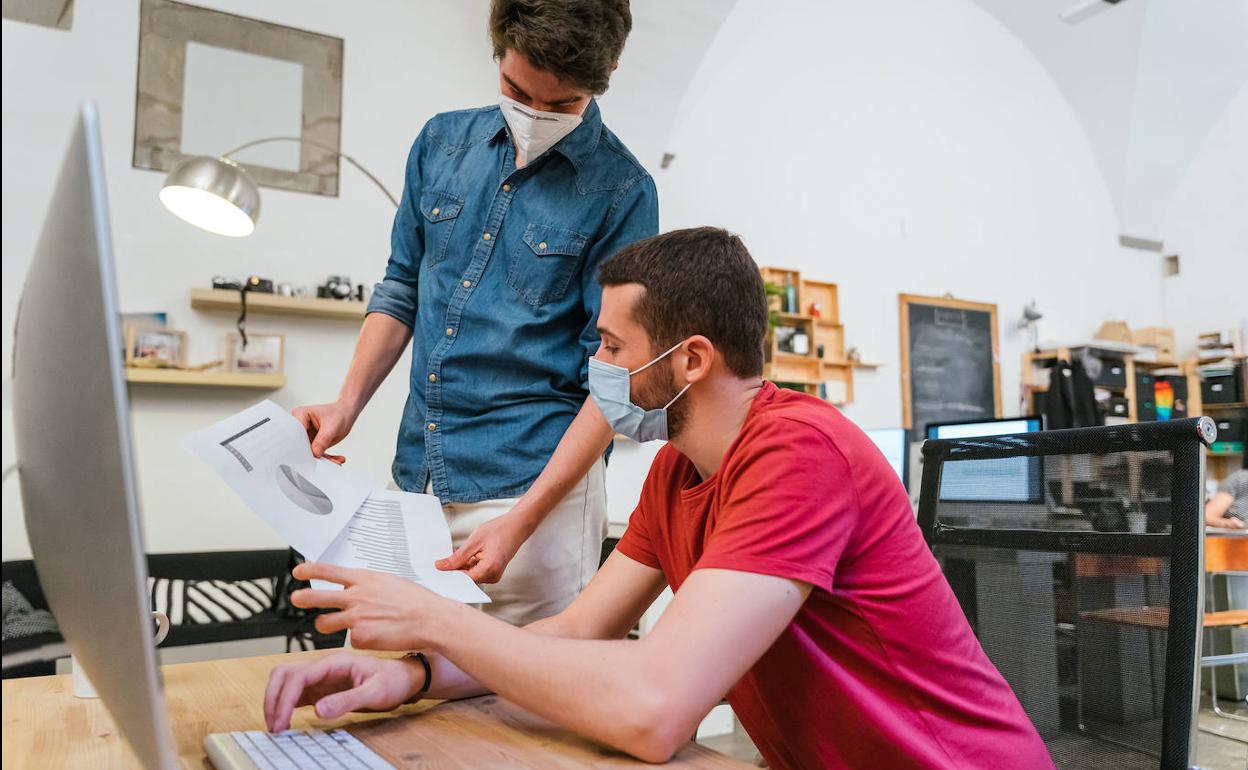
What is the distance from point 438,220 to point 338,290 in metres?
2.69

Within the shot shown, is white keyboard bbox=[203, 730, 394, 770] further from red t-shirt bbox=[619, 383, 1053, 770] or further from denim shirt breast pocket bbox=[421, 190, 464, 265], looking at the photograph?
denim shirt breast pocket bbox=[421, 190, 464, 265]

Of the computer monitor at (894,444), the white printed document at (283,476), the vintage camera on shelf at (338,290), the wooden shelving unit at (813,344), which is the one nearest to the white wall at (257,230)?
the vintage camera on shelf at (338,290)

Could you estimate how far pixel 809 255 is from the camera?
584 cm

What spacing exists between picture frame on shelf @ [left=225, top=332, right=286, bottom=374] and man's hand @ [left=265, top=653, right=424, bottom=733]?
325 cm

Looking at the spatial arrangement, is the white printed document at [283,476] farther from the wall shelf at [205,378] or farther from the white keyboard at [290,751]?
the wall shelf at [205,378]

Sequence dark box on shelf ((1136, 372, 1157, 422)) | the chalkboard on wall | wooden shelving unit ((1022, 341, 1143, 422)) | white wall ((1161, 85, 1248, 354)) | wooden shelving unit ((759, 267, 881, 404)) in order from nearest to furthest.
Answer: wooden shelving unit ((759, 267, 881, 404)) < the chalkboard on wall < wooden shelving unit ((1022, 341, 1143, 422)) < dark box on shelf ((1136, 372, 1157, 422)) < white wall ((1161, 85, 1248, 354))

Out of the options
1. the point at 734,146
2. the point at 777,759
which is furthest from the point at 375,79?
the point at 777,759

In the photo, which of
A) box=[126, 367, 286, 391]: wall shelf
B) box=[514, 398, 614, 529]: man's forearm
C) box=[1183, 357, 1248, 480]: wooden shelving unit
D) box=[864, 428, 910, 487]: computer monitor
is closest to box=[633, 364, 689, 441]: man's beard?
box=[514, 398, 614, 529]: man's forearm

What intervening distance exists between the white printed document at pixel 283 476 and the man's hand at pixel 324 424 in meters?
0.08

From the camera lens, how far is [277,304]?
12.6 feet

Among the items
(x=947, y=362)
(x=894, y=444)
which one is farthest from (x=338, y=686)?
(x=947, y=362)

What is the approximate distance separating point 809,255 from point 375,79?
2920mm

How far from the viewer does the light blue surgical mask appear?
117cm

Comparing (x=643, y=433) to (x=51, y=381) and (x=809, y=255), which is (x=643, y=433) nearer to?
(x=51, y=381)
